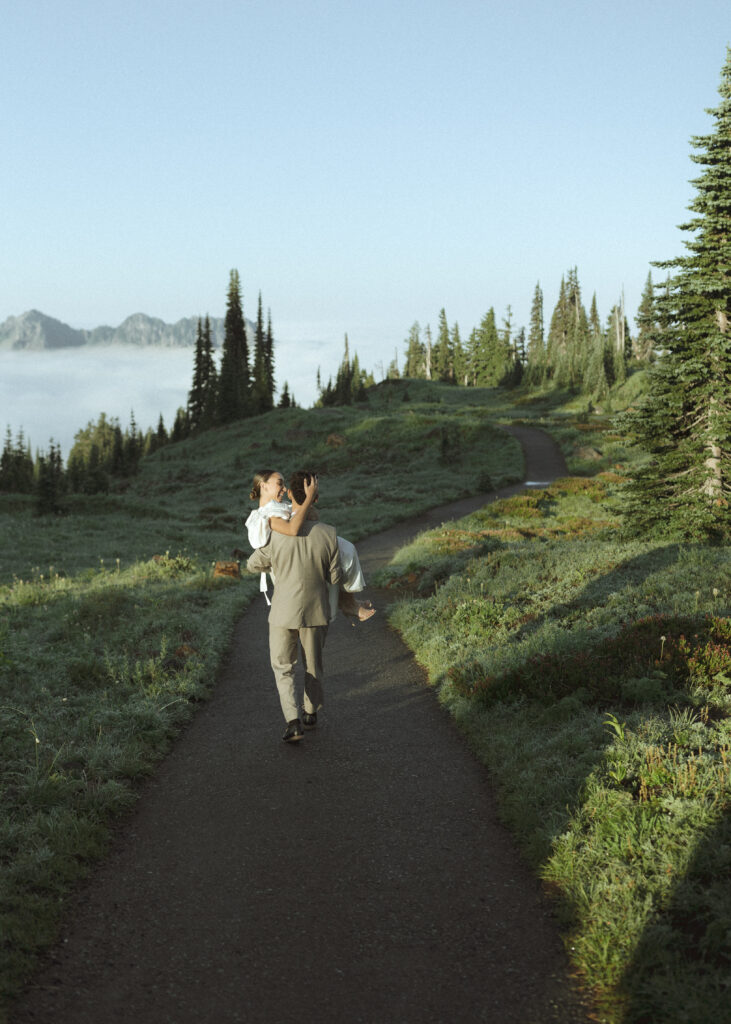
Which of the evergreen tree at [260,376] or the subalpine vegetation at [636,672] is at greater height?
the evergreen tree at [260,376]

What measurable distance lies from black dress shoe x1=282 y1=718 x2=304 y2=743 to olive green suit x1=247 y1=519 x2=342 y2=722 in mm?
45

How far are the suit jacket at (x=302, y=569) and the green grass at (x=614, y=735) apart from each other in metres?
2.14

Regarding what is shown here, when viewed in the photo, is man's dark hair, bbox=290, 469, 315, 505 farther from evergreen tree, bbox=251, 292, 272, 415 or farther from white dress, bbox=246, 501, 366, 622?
evergreen tree, bbox=251, 292, 272, 415

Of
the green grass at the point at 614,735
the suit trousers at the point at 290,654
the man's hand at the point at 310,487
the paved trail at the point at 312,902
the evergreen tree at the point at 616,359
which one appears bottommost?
the paved trail at the point at 312,902

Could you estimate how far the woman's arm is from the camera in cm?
641

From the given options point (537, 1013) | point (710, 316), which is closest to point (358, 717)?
point (537, 1013)

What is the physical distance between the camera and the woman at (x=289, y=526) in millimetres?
6488

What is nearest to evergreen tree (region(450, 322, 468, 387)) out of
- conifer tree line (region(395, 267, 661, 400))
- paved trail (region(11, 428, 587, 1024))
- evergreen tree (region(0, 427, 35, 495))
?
conifer tree line (region(395, 267, 661, 400))

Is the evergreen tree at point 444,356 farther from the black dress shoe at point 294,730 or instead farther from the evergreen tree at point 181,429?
the black dress shoe at point 294,730

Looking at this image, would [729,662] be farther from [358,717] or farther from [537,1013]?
[537,1013]

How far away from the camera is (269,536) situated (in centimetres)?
669

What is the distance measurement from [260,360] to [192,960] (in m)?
87.2

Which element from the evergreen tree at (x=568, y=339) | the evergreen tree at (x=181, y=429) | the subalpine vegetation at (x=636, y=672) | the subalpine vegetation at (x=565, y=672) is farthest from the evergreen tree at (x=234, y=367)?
the subalpine vegetation at (x=636, y=672)

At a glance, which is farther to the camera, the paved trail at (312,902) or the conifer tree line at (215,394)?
the conifer tree line at (215,394)
